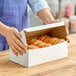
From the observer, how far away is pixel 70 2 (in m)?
3.39

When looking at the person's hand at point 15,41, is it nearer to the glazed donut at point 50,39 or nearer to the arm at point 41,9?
the glazed donut at point 50,39

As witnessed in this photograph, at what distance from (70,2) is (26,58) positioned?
2233 millimetres

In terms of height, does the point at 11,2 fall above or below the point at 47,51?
above

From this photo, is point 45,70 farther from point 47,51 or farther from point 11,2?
point 11,2

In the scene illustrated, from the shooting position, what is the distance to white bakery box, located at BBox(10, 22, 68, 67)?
1271 millimetres

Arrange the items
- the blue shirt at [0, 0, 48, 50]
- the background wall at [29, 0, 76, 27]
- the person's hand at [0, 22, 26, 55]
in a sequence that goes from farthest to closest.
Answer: the background wall at [29, 0, 76, 27]
the blue shirt at [0, 0, 48, 50]
the person's hand at [0, 22, 26, 55]

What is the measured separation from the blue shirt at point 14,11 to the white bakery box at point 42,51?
339 mm

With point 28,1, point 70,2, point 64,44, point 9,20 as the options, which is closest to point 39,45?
point 64,44

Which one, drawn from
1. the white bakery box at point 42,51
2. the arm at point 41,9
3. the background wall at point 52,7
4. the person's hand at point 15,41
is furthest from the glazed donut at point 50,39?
the background wall at point 52,7

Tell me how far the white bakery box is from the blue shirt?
1.11 feet

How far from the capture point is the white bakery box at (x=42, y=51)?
1.27 metres

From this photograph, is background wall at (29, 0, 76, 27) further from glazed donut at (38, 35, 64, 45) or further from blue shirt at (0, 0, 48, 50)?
glazed donut at (38, 35, 64, 45)

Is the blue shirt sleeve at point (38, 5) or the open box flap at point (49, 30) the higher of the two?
the blue shirt sleeve at point (38, 5)

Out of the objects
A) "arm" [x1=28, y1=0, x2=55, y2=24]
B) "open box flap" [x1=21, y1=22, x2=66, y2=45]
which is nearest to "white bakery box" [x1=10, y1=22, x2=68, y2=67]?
"open box flap" [x1=21, y1=22, x2=66, y2=45]
